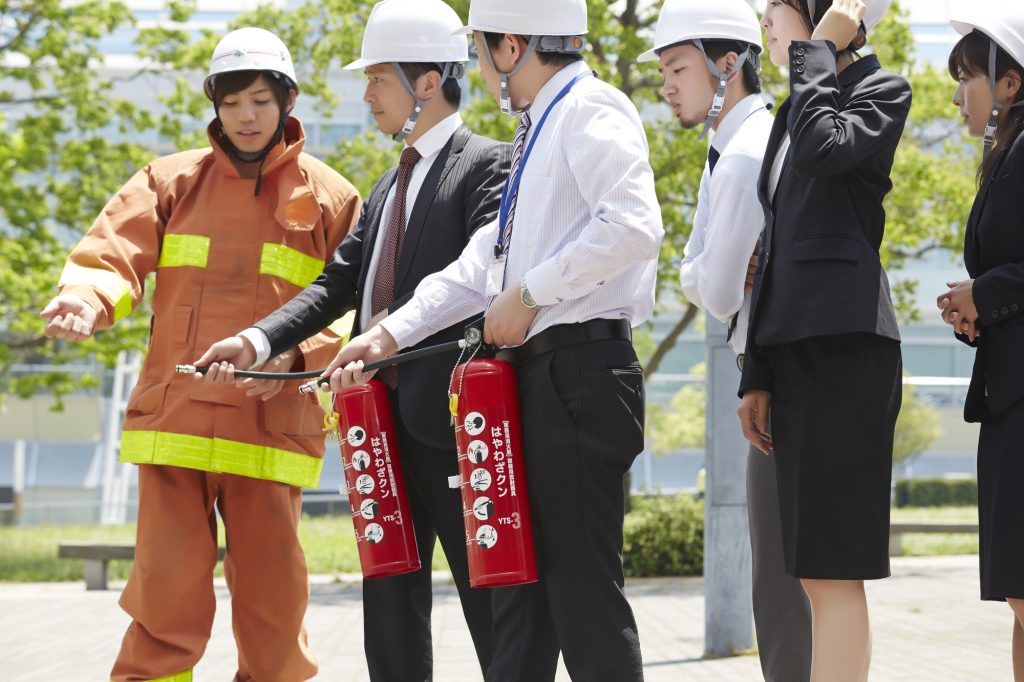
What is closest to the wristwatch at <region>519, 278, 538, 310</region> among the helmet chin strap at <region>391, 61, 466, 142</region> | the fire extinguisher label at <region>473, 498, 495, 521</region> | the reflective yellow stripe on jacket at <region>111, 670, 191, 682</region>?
the fire extinguisher label at <region>473, 498, 495, 521</region>

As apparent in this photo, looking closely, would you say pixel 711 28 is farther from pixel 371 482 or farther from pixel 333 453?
pixel 333 453

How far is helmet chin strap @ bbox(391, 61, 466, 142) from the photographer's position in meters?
4.15

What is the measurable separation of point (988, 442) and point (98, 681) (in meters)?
4.75

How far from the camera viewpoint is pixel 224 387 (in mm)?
4527

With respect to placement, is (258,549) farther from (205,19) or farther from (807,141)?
(205,19)

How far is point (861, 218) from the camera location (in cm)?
331

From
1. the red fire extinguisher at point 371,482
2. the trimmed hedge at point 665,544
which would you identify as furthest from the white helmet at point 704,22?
the trimmed hedge at point 665,544

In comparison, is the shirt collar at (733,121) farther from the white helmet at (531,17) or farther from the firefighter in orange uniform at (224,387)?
the firefighter in orange uniform at (224,387)

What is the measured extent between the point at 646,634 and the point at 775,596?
4.89 metres

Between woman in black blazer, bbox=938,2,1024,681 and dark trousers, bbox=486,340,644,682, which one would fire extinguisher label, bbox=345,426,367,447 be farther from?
woman in black blazer, bbox=938,2,1024,681

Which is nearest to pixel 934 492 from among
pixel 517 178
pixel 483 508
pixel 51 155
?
pixel 51 155

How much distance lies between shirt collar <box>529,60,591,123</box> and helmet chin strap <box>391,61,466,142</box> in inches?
31.7

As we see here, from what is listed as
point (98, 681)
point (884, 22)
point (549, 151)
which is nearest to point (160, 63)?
point (884, 22)

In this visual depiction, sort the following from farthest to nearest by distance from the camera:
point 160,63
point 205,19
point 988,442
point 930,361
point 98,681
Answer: point 205,19 < point 930,361 < point 160,63 < point 98,681 < point 988,442
